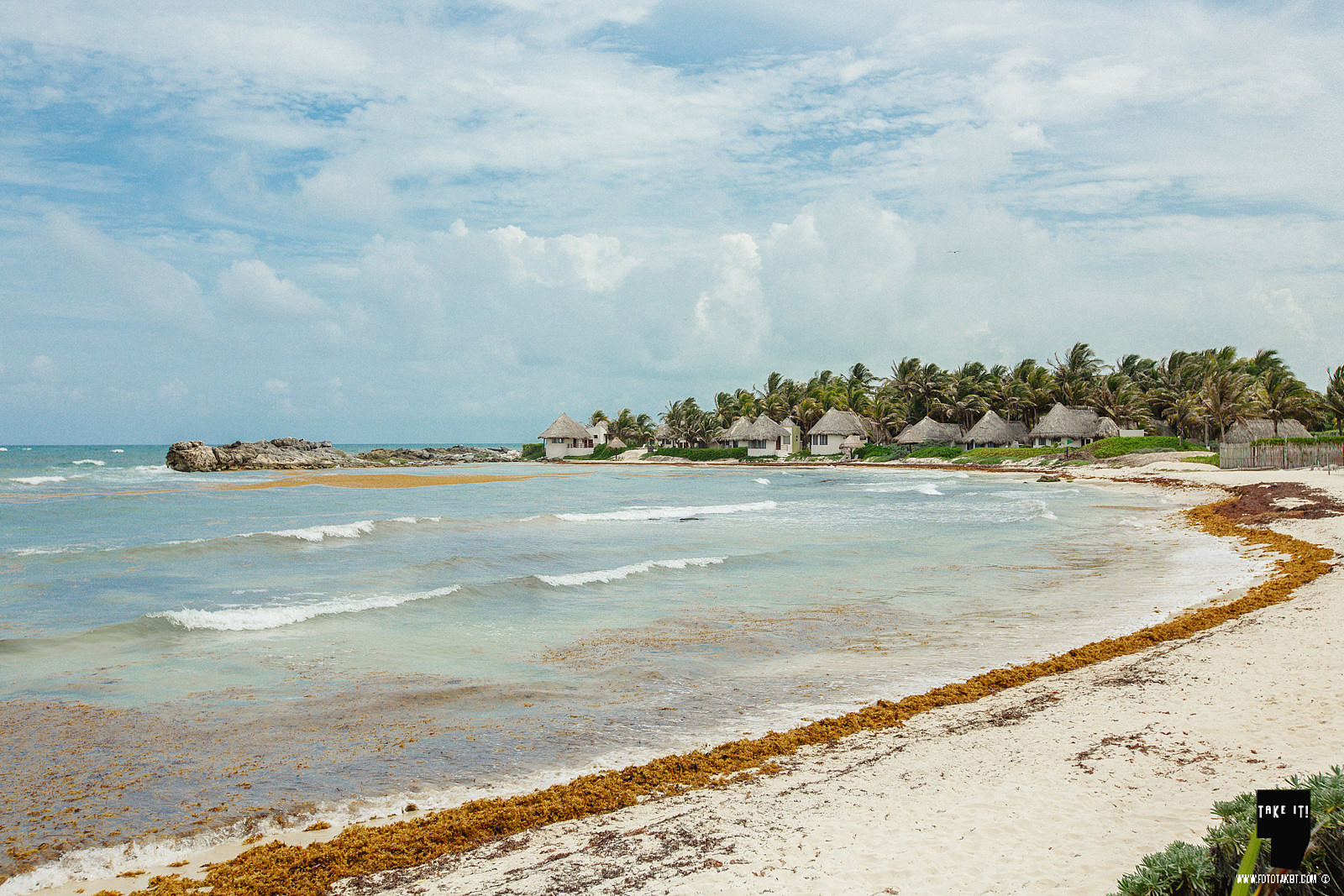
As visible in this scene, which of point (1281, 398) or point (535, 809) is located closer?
point (535, 809)

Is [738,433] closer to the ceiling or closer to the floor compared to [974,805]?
closer to the ceiling

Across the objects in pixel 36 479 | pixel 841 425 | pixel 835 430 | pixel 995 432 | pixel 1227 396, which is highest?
pixel 1227 396

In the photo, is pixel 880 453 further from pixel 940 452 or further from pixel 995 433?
pixel 995 433

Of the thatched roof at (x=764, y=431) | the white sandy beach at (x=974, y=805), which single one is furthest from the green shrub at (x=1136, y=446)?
the white sandy beach at (x=974, y=805)

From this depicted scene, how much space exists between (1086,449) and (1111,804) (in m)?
63.7

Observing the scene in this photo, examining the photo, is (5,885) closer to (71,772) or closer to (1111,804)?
(71,772)

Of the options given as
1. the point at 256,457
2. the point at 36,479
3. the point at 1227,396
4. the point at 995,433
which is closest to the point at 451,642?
the point at 36,479

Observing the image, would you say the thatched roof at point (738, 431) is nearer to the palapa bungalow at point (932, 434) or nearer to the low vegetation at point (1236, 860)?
the palapa bungalow at point (932, 434)

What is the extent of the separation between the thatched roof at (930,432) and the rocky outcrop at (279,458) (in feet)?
186

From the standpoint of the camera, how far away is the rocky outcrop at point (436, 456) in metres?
96.9

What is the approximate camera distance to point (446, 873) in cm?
486

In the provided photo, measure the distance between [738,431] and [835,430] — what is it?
40.1 ft

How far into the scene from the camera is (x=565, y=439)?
348ft

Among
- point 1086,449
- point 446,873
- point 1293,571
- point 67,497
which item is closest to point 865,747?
point 446,873
